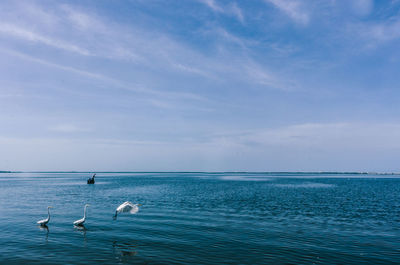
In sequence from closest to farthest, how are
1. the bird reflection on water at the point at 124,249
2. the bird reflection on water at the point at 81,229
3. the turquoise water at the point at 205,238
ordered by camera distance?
the turquoise water at the point at 205,238
the bird reflection on water at the point at 124,249
the bird reflection on water at the point at 81,229

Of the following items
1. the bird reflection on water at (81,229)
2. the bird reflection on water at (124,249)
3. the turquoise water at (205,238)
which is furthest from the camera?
the bird reflection on water at (81,229)

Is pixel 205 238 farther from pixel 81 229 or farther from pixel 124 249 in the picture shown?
pixel 81 229

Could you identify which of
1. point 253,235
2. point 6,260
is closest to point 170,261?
point 253,235

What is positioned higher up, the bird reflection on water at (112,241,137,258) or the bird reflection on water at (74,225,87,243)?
the bird reflection on water at (112,241,137,258)

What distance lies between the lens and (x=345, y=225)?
23.3 meters

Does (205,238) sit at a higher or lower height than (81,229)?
higher

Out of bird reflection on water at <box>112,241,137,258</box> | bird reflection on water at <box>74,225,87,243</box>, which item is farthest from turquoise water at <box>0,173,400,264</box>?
bird reflection on water at <box>74,225,87,243</box>

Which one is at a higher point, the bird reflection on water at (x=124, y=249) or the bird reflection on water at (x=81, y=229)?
the bird reflection on water at (x=124, y=249)

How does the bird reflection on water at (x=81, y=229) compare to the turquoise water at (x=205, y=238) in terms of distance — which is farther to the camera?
the bird reflection on water at (x=81, y=229)

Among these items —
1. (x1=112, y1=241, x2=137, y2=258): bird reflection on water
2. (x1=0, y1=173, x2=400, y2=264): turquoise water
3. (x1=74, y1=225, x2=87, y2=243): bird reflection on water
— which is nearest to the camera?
(x1=0, y1=173, x2=400, y2=264): turquoise water

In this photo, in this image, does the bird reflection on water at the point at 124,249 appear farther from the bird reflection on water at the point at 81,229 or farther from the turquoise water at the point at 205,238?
the bird reflection on water at the point at 81,229

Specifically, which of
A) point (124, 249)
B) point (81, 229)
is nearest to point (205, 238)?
point (124, 249)

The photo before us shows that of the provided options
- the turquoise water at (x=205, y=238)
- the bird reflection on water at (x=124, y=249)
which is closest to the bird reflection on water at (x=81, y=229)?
the turquoise water at (x=205, y=238)

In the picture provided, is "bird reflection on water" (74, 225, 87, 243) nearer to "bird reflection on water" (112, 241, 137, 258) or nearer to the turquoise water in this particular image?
the turquoise water
